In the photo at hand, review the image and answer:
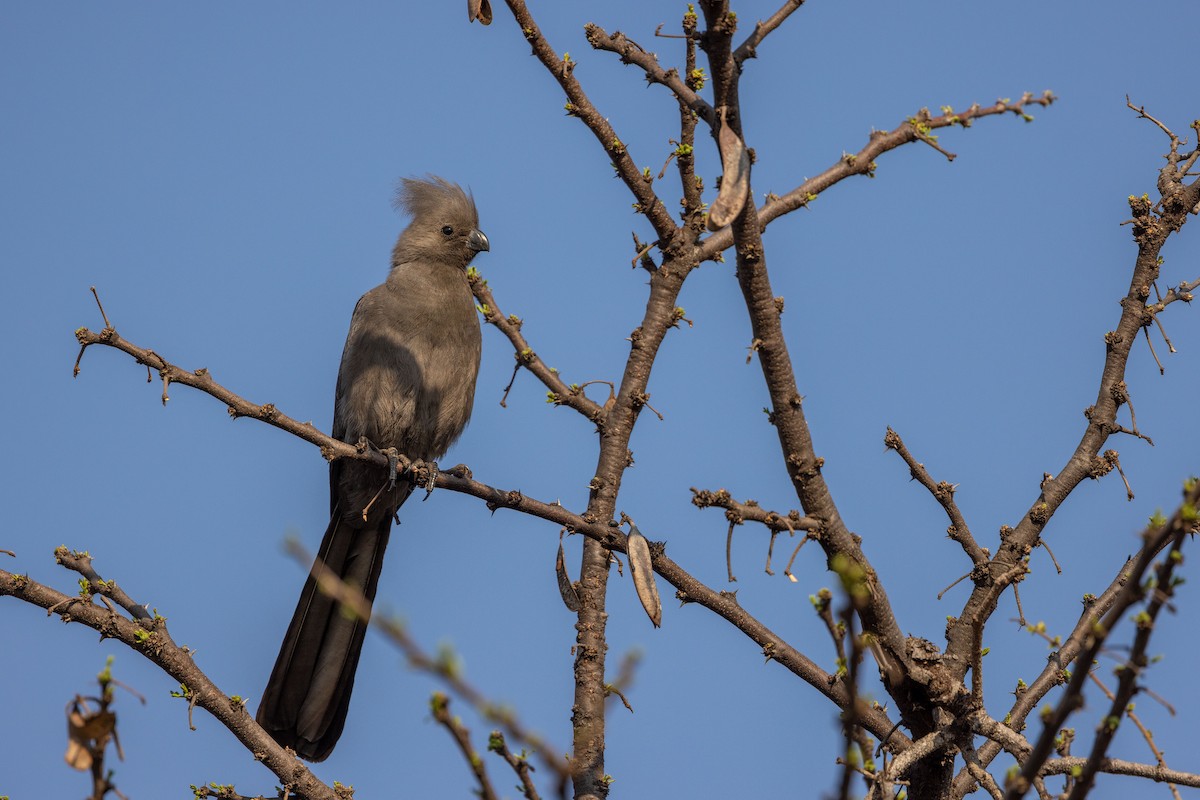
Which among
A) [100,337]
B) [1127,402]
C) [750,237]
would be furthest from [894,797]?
[100,337]

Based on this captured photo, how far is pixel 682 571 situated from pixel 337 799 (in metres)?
1.38

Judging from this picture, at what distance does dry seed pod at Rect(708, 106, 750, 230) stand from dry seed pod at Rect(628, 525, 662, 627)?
3.63 feet

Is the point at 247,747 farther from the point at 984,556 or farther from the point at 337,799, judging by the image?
the point at 984,556

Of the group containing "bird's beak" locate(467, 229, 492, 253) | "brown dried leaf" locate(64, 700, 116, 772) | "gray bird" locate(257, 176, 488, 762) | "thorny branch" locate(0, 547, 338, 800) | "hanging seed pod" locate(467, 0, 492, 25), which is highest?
"bird's beak" locate(467, 229, 492, 253)

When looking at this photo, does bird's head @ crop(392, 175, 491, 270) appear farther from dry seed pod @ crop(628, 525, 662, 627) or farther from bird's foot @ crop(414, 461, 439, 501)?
dry seed pod @ crop(628, 525, 662, 627)

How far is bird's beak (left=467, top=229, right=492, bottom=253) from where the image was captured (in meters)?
7.59

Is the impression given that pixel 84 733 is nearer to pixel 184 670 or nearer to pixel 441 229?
pixel 184 670

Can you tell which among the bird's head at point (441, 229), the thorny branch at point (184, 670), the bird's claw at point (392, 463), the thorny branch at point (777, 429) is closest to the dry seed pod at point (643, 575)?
the thorny branch at point (777, 429)

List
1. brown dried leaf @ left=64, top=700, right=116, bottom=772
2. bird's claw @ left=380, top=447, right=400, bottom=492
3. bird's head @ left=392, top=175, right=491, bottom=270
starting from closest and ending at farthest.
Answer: brown dried leaf @ left=64, top=700, right=116, bottom=772, bird's claw @ left=380, top=447, right=400, bottom=492, bird's head @ left=392, top=175, right=491, bottom=270

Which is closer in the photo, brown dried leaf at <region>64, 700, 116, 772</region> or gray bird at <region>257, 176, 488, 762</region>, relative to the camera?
brown dried leaf at <region>64, 700, 116, 772</region>

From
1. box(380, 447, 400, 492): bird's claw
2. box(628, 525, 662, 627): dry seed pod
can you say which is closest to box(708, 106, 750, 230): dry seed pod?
box(628, 525, 662, 627): dry seed pod

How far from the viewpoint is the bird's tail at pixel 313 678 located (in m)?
5.71

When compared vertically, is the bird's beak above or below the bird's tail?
above

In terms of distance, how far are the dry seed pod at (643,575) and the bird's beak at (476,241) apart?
4287mm
